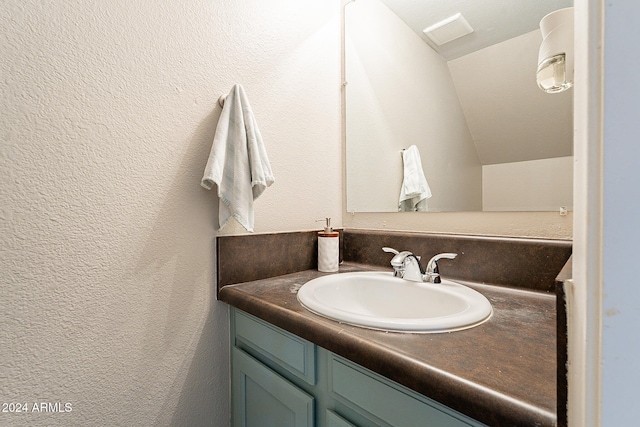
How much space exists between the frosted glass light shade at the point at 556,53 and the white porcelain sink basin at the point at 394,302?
0.60 meters

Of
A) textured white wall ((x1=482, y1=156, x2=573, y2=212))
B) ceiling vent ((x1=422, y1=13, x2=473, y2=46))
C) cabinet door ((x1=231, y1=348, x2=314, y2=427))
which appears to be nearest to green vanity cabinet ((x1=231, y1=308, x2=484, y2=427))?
cabinet door ((x1=231, y1=348, x2=314, y2=427))

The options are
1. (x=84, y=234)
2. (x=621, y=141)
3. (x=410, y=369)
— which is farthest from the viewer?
(x=84, y=234)

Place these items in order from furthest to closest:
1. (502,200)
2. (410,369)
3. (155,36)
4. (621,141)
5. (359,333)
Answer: (502,200) < (155,36) < (359,333) < (410,369) < (621,141)

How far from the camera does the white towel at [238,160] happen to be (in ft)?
2.72

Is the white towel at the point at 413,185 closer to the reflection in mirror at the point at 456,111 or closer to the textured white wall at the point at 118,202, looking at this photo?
the reflection in mirror at the point at 456,111

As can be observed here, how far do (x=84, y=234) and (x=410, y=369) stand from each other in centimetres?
75

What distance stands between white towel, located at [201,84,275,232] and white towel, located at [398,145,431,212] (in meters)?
0.53

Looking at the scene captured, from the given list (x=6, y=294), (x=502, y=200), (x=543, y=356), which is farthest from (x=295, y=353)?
(x=502, y=200)

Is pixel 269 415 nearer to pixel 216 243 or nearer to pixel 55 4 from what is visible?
pixel 216 243

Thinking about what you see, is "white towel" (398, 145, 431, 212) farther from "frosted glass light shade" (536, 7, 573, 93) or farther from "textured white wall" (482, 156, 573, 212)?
"frosted glass light shade" (536, 7, 573, 93)

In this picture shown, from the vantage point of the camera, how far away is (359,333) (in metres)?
0.53

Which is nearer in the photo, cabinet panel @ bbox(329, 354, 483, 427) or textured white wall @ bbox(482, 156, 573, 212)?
cabinet panel @ bbox(329, 354, 483, 427)

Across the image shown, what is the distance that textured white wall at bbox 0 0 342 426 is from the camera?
596mm

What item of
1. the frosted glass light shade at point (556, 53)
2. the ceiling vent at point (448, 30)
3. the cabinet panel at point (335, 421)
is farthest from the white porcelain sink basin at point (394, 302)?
the ceiling vent at point (448, 30)
